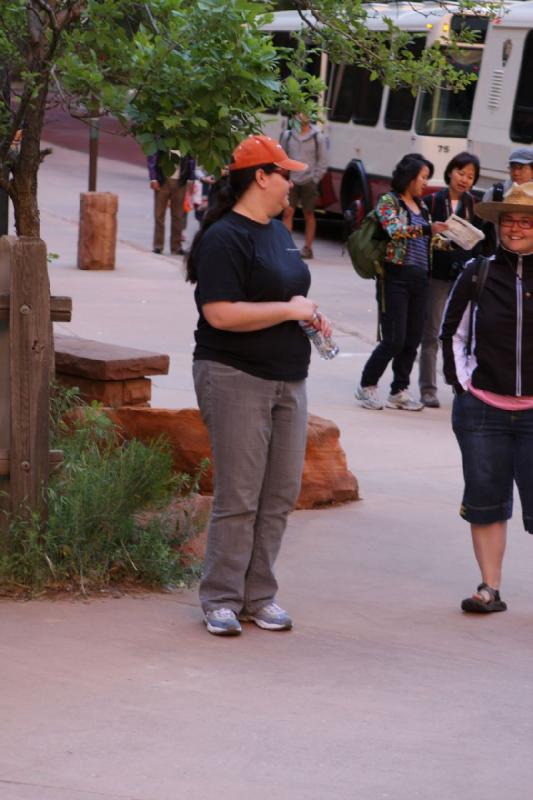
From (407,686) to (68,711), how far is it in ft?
3.99

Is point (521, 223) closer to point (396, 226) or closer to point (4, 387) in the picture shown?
point (4, 387)

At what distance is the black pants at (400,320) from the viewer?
1024 cm

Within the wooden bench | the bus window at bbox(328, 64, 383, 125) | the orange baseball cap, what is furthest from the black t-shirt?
the bus window at bbox(328, 64, 383, 125)

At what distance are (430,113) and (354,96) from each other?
243 cm

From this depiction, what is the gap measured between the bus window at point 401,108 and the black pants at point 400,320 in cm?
1009

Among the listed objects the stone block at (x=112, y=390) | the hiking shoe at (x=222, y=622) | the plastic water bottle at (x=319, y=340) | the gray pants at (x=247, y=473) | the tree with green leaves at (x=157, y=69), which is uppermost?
the tree with green leaves at (x=157, y=69)

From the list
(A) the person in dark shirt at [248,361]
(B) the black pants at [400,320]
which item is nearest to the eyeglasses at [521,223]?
(A) the person in dark shirt at [248,361]

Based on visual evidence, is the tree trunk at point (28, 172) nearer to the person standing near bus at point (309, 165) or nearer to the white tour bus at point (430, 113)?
the white tour bus at point (430, 113)

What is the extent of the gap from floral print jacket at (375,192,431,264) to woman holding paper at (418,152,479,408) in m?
0.29

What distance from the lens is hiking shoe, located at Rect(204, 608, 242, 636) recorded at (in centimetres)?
563

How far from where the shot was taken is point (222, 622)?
18.5ft

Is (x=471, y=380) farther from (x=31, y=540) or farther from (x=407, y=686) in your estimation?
(x=31, y=540)

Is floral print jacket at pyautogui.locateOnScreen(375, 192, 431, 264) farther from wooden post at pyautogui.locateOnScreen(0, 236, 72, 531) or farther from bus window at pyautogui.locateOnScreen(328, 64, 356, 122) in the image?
bus window at pyautogui.locateOnScreen(328, 64, 356, 122)

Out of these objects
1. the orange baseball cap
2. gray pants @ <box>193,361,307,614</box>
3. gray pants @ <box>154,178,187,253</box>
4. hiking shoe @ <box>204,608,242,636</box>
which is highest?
the orange baseball cap
